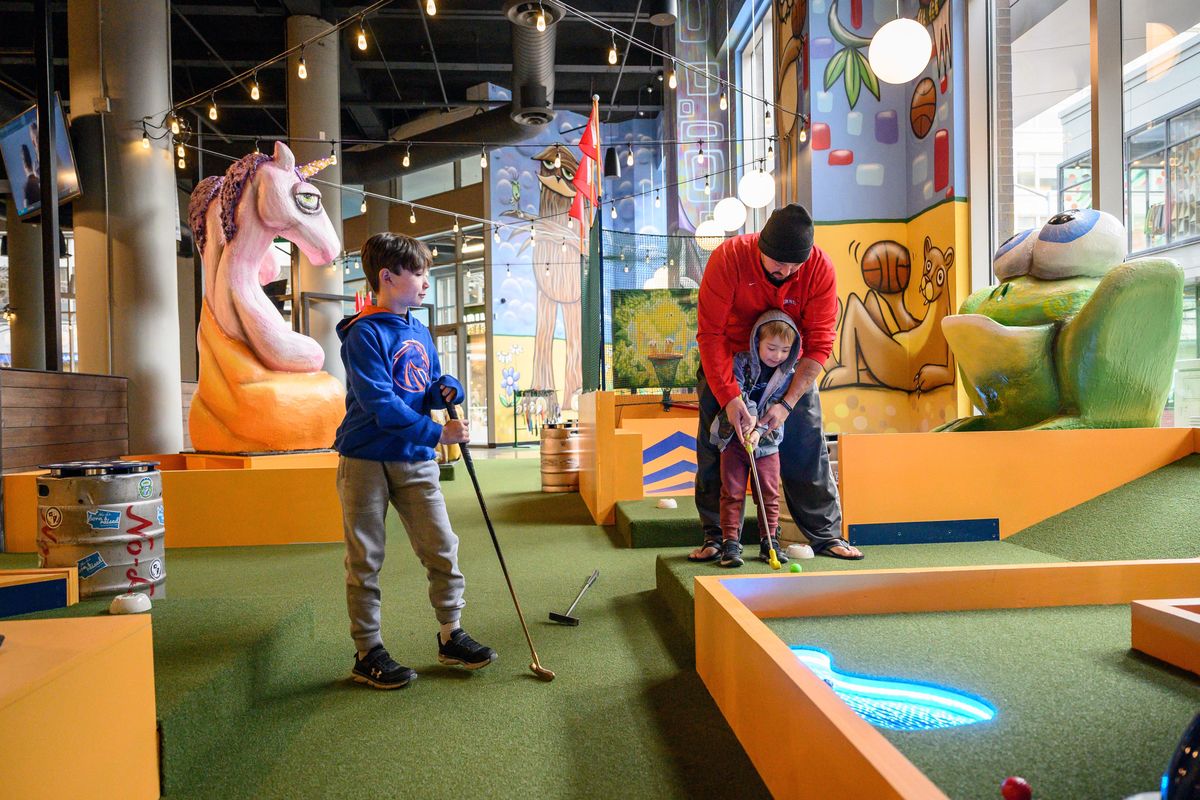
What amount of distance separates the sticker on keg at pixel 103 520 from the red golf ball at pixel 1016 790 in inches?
106

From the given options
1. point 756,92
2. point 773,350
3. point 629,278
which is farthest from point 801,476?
point 756,92

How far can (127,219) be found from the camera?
21.7 feet

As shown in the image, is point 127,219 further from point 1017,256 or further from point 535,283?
point 535,283

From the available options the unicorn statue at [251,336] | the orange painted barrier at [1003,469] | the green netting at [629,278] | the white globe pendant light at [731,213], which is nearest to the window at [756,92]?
the white globe pendant light at [731,213]

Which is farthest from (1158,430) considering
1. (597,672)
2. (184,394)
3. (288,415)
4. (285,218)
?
(184,394)

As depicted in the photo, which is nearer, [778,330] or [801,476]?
[778,330]

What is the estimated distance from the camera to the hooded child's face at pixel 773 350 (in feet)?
9.22

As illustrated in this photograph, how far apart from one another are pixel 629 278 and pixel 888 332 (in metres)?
2.48

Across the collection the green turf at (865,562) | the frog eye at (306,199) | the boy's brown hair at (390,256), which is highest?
the frog eye at (306,199)

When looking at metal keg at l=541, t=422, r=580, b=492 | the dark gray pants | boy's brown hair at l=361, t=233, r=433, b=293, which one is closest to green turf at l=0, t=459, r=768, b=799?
the dark gray pants

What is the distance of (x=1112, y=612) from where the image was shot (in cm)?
213

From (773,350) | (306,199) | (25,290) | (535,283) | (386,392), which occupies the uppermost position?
(535,283)

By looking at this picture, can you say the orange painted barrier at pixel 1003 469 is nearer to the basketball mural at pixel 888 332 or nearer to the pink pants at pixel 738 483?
the pink pants at pixel 738 483

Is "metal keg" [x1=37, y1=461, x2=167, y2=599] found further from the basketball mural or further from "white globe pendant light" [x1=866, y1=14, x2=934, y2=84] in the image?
the basketball mural
